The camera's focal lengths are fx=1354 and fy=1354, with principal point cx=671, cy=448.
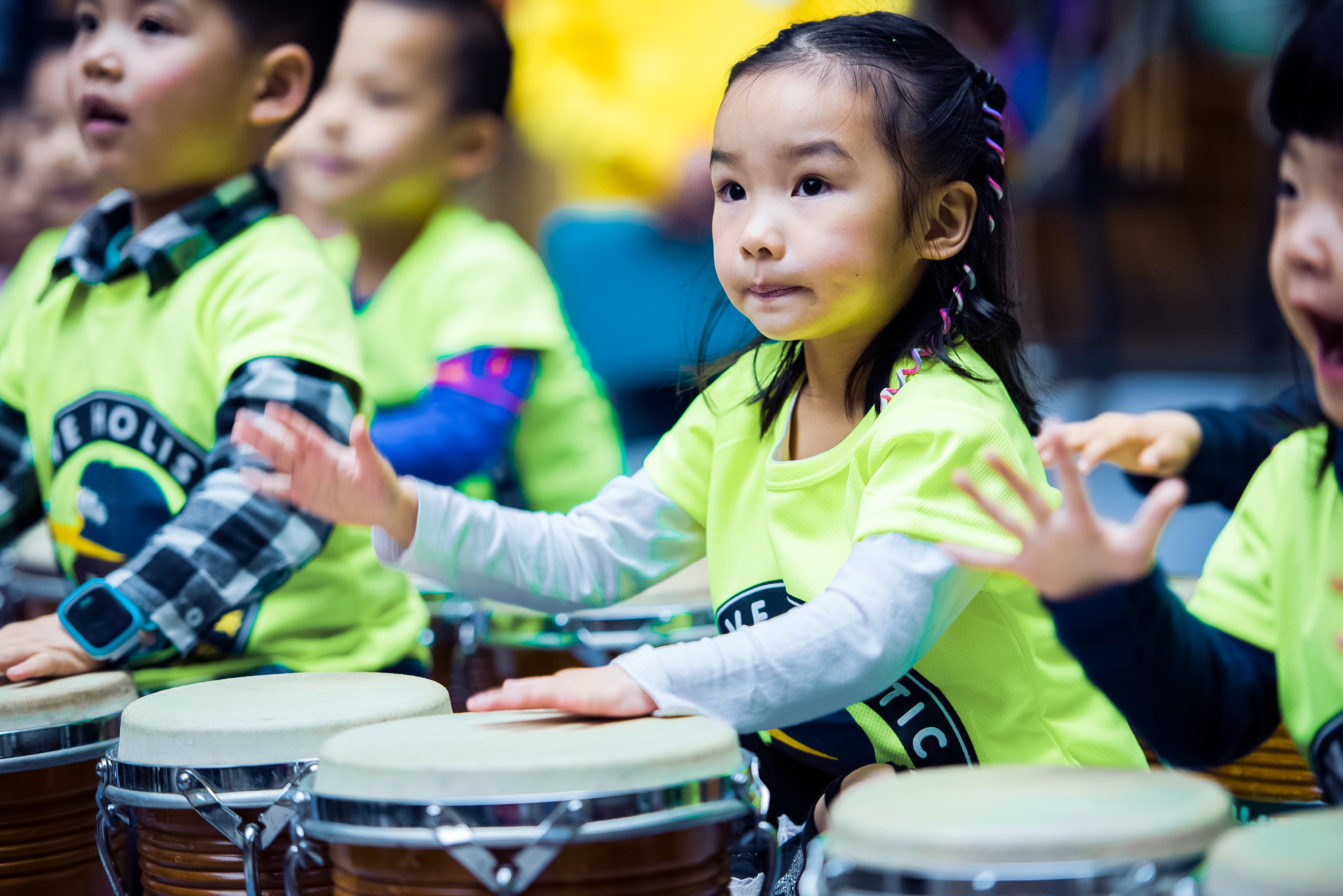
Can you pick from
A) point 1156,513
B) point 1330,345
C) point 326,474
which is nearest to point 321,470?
point 326,474

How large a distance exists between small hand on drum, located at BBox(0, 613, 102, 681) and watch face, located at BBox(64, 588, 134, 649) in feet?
0.05

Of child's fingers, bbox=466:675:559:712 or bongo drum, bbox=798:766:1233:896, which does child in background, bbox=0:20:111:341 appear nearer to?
child's fingers, bbox=466:675:559:712

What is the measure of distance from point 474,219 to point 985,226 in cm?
120

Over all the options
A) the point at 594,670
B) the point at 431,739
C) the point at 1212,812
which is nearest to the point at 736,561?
the point at 594,670

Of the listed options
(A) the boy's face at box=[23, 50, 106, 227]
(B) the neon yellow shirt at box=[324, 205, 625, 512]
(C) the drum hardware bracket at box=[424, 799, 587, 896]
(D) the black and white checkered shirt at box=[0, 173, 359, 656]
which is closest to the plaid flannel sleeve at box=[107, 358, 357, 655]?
(D) the black and white checkered shirt at box=[0, 173, 359, 656]

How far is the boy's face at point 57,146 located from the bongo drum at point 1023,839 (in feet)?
9.00

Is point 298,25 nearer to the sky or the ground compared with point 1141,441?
nearer to the sky

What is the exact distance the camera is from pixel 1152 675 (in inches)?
35.0

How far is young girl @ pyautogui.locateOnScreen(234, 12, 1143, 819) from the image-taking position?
0.98 m

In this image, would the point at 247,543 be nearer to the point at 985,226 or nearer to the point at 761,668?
the point at 761,668

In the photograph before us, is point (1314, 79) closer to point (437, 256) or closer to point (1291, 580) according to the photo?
point (1291, 580)

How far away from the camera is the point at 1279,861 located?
675 millimetres

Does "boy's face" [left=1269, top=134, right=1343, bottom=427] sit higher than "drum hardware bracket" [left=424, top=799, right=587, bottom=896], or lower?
higher

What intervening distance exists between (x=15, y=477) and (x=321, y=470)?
697 mm
